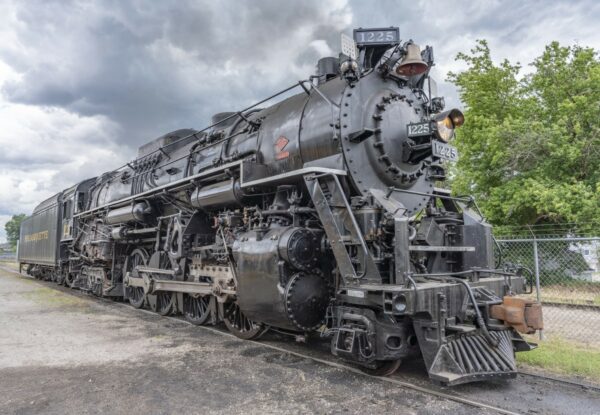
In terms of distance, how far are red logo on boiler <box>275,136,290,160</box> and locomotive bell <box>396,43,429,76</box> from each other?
5.78 ft

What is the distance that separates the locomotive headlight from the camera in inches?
204

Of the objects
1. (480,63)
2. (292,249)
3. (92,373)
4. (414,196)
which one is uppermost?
(480,63)

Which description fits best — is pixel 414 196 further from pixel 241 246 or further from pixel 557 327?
pixel 557 327

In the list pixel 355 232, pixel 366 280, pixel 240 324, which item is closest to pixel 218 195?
pixel 240 324

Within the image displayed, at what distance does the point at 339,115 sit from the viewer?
5180 mm

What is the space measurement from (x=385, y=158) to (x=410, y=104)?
1108mm

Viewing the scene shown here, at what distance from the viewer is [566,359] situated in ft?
17.7

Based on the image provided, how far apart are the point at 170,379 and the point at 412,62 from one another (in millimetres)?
4624

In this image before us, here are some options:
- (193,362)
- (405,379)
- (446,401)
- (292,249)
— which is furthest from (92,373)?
(446,401)

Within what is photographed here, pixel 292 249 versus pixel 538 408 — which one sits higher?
pixel 292 249

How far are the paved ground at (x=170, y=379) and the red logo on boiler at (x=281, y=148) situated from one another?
268 cm

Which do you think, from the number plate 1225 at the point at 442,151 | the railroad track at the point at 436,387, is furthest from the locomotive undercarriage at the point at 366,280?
the number plate 1225 at the point at 442,151

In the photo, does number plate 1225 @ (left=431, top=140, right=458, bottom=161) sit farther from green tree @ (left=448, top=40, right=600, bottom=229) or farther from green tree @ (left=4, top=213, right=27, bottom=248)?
green tree @ (left=4, top=213, right=27, bottom=248)

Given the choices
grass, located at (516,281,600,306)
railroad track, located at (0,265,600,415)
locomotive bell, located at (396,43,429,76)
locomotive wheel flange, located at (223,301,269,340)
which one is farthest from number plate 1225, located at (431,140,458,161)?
grass, located at (516,281,600,306)
